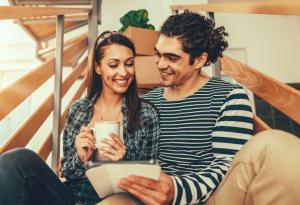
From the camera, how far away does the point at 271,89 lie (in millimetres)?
1122

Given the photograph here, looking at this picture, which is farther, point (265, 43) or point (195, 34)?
point (265, 43)

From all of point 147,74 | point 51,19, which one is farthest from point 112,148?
point 51,19

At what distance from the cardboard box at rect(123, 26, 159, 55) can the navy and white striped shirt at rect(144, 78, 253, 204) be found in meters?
0.98

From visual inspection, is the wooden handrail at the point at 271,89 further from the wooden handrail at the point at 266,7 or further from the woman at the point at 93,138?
the woman at the point at 93,138

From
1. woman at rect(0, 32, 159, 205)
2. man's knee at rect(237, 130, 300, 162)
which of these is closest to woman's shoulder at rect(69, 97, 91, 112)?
woman at rect(0, 32, 159, 205)

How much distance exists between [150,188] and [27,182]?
37cm

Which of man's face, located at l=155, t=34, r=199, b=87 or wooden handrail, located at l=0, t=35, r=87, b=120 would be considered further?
man's face, located at l=155, t=34, r=199, b=87

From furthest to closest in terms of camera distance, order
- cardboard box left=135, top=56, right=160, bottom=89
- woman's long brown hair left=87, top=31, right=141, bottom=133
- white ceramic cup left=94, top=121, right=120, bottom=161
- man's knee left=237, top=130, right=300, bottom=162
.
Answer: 1. cardboard box left=135, top=56, right=160, bottom=89
2. woman's long brown hair left=87, top=31, right=141, bottom=133
3. white ceramic cup left=94, top=121, right=120, bottom=161
4. man's knee left=237, top=130, right=300, bottom=162

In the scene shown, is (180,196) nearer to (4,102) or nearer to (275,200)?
(275,200)

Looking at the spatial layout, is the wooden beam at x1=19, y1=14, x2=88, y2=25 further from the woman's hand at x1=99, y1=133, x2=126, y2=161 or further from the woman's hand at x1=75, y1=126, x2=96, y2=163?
the woman's hand at x1=99, y1=133, x2=126, y2=161

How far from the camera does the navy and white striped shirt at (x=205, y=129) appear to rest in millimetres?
1029

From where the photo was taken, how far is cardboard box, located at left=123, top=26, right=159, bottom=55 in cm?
215

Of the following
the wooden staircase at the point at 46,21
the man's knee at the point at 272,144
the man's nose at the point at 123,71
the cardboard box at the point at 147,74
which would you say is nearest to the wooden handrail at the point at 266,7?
the man's knee at the point at 272,144

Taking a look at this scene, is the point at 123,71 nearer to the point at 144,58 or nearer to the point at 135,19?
the point at 144,58
